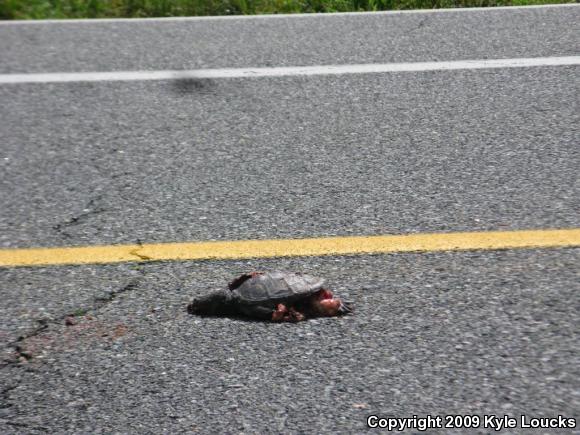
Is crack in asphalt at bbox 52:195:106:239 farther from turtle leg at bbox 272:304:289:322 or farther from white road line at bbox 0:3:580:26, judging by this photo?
white road line at bbox 0:3:580:26

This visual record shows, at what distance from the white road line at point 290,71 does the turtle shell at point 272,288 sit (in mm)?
2046

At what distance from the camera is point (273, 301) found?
2834 mm

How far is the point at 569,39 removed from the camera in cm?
501

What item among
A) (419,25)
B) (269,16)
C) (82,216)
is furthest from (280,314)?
(269,16)

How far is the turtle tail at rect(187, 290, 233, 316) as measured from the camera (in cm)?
285

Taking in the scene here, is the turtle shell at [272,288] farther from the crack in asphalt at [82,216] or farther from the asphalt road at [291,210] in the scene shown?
the crack in asphalt at [82,216]

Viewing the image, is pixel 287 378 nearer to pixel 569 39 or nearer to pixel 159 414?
pixel 159 414

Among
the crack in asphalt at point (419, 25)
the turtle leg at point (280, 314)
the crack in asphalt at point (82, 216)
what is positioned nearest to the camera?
the turtle leg at point (280, 314)

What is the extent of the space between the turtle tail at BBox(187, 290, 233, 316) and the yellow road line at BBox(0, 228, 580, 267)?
0.34 m

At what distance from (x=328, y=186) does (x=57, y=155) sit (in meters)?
1.24

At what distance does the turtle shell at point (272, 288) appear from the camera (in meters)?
2.84

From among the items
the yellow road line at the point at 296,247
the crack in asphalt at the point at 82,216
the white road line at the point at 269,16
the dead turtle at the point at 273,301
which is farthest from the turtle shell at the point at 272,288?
the white road line at the point at 269,16

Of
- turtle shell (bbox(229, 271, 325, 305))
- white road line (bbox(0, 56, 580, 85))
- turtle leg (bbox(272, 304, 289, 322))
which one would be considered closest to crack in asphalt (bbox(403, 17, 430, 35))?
white road line (bbox(0, 56, 580, 85))

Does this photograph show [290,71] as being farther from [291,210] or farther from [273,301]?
[273,301]
